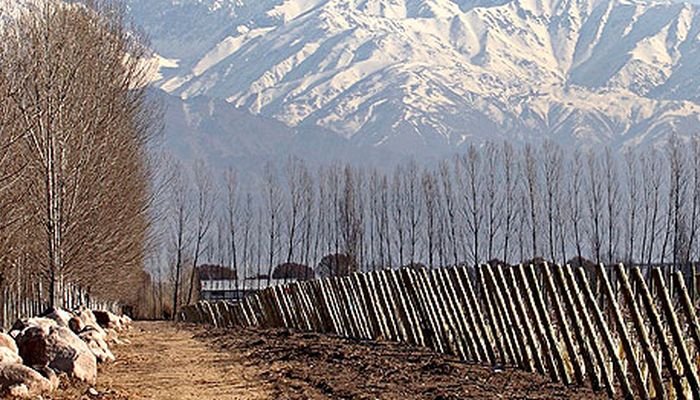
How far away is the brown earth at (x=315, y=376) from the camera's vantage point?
13508mm

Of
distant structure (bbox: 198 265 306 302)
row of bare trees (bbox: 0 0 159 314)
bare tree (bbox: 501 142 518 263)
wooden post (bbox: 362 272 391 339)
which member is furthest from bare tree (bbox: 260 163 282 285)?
wooden post (bbox: 362 272 391 339)

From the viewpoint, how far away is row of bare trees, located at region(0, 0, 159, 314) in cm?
2497

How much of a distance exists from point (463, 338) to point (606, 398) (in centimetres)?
531

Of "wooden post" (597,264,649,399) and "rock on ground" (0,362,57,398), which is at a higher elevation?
"wooden post" (597,264,649,399)

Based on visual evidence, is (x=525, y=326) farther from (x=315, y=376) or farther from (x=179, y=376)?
(x=179, y=376)

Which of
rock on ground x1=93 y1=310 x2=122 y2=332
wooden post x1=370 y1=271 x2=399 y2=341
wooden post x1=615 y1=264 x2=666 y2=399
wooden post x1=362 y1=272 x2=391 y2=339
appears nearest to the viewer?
wooden post x1=615 y1=264 x2=666 y2=399

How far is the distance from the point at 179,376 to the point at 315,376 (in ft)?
7.94

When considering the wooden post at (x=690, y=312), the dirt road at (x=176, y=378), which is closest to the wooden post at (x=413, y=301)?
the dirt road at (x=176, y=378)

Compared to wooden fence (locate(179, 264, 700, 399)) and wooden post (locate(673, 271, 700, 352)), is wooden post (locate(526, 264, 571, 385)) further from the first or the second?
wooden post (locate(673, 271, 700, 352))

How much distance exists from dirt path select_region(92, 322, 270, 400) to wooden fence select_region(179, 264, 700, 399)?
304 centimetres

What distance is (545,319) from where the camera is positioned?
45.8 ft

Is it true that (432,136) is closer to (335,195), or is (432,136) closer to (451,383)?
(335,195)

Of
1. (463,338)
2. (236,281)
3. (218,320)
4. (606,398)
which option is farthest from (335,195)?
(606,398)

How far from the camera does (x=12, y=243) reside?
84.9 feet
